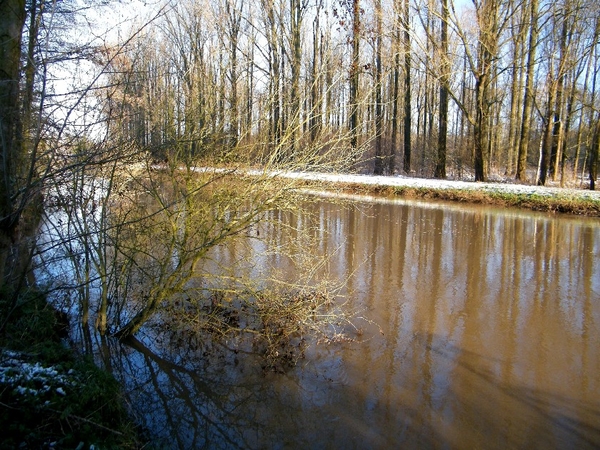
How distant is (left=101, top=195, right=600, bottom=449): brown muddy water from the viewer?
4.32 metres

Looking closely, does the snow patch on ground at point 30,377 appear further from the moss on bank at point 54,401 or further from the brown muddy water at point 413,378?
the brown muddy water at point 413,378

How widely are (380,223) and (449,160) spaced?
61.4 feet

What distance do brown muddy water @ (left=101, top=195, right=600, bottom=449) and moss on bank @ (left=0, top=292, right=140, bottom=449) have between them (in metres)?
0.61

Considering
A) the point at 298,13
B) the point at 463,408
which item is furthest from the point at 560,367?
the point at 298,13

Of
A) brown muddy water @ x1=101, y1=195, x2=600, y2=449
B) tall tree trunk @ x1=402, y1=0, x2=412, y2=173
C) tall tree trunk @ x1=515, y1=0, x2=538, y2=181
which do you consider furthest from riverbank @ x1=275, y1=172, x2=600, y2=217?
brown muddy water @ x1=101, y1=195, x2=600, y2=449

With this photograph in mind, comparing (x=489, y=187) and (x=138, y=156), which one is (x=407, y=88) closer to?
(x=489, y=187)

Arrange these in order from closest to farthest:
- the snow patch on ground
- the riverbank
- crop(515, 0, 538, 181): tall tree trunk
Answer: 1. the snow patch on ground
2. the riverbank
3. crop(515, 0, 538, 181): tall tree trunk

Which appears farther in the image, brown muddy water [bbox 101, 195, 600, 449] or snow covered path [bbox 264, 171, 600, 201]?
snow covered path [bbox 264, 171, 600, 201]

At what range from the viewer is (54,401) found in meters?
3.39

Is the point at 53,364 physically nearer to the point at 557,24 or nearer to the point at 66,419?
the point at 66,419

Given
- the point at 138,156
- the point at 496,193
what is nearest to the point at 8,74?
the point at 138,156

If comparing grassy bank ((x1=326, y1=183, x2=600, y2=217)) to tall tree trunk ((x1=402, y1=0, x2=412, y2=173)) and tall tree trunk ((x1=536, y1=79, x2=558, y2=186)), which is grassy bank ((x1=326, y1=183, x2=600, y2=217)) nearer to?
tall tree trunk ((x1=536, y1=79, x2=558, y2=186))

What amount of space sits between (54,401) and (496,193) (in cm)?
1955

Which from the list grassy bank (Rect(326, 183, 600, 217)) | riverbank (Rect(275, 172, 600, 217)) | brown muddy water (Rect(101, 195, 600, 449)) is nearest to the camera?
brown muddy water (Rect(101, 195, 600, 449))
